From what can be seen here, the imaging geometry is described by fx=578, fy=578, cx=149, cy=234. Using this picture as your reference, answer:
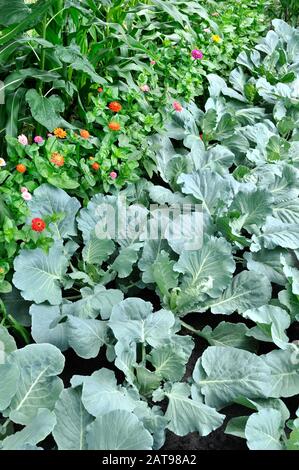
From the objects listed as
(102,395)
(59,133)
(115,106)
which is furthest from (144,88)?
(102,395)

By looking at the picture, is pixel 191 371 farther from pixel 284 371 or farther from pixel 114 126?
pixel 114 126

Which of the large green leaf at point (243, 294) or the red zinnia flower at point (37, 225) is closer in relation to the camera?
the red zinnia flower at point (37, 225)

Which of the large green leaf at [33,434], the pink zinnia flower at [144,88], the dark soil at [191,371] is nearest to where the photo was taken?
the large green leaf at [33,434]

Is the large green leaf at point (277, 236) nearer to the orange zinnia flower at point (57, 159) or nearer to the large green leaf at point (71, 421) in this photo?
the orange zinnia flower at point (57, 159)

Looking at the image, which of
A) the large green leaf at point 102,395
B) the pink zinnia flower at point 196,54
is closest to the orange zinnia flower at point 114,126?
the pink zinnia flower at point 196,54

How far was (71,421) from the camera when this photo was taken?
1521 millimetres

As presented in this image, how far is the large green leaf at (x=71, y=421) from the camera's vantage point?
4.87ft

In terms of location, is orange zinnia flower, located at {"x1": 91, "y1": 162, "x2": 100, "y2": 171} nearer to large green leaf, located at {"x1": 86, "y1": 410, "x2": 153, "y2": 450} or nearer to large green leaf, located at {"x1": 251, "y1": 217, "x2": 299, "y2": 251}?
large green leaf, located at {"x1": 251, "y1": 217, "x2": 299, "y2": 251}

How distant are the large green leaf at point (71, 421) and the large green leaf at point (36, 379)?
0.03 meters

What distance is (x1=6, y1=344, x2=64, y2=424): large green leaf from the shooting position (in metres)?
1.56

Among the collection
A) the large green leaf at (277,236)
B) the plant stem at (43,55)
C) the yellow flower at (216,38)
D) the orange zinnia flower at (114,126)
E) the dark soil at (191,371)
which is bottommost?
the dark soil at (191,371)

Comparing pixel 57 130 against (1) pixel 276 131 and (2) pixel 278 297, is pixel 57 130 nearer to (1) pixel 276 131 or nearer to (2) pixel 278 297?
(2) pixel 278 297

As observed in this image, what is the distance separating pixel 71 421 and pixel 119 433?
0.55 ft

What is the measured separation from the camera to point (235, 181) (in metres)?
2.38
